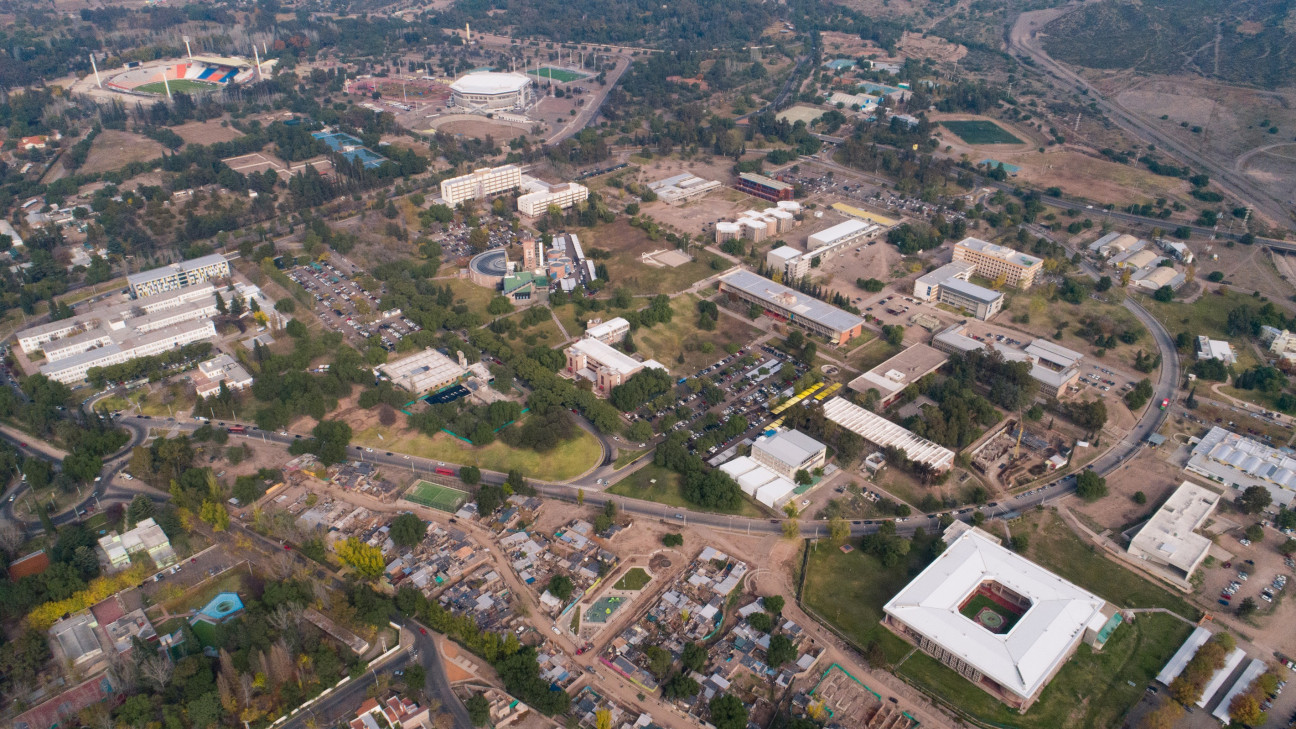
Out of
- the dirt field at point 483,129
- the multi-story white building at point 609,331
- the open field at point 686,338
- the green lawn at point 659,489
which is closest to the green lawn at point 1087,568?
the green lawn at point 659,489

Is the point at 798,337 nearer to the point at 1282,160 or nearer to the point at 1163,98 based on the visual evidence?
the point at 1282,160

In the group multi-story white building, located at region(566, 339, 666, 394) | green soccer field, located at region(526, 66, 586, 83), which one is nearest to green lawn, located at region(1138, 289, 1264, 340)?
multi-story white building, located at region(566, 339, 666, 394)

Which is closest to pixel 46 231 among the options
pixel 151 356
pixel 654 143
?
pixel 151 356

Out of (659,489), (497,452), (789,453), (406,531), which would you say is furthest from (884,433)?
(406,531)

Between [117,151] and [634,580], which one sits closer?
[634,580]

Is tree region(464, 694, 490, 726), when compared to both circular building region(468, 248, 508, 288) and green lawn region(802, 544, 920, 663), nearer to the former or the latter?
green lawn region(802, 544, 920, 663)

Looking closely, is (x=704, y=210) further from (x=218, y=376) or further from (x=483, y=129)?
(x=218, y=376)

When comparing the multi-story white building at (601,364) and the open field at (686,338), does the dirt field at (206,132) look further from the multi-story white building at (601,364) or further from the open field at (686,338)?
the open field at (686,338)
